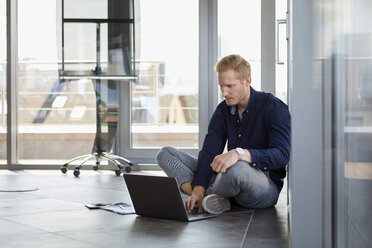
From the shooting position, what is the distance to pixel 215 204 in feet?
9.32

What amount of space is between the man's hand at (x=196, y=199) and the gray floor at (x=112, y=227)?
13 centimetres

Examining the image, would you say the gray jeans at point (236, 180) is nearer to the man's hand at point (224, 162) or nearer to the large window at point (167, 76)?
the man's hand at point (224, 162)

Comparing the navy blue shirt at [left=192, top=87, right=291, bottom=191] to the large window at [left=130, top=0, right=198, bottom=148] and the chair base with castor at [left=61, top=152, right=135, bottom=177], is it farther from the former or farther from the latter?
the large window at [left=130, top=0, right=198, bottom=148]

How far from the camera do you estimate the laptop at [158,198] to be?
2.50m

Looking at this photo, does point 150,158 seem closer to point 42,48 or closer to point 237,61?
point 42,48

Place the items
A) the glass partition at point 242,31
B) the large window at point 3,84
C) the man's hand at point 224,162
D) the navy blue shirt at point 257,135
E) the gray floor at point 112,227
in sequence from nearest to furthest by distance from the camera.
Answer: the gray floor at point 112,227
the man's hand at point 224,162
the navy blue shirt at point 257,135
the glass partition at point 242,31
the large window at point 3,84

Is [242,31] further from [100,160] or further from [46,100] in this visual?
[46,100]

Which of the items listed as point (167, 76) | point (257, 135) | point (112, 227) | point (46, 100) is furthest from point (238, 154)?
point (46, 100)

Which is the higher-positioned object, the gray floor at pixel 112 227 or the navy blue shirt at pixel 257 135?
the navy blue shirt at pixel 257 135

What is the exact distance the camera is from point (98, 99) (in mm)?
5535

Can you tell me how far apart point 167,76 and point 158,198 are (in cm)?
322

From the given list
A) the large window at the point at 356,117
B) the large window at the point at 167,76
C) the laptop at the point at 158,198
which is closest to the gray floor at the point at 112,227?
the laptop at the point at 158,198

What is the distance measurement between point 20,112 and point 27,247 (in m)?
3.98

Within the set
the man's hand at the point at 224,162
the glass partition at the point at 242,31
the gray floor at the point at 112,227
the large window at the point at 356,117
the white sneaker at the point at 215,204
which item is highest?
the glass partition at the point at 242,31
